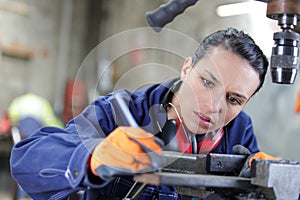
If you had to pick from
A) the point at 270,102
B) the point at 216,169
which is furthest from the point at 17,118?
the point at 216,169

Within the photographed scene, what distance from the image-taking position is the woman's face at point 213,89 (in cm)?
86

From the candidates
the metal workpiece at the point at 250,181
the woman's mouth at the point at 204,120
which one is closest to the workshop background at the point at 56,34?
the woman's mouth at the point at 204,120

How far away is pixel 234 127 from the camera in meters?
1.15

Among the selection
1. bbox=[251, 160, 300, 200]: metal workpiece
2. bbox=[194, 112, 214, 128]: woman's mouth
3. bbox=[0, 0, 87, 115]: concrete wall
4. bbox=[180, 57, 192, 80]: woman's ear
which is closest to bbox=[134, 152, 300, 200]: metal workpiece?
bbox=[251, 160, 300, 200]: metal workpiece

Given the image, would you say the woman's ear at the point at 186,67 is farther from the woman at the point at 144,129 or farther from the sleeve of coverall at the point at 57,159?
the sleeve of coverall at the point at 57,159

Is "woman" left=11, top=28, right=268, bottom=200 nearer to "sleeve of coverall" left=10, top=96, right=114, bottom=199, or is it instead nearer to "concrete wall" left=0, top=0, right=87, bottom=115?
"sleeve of coverall" left=10, top=96, right=114, bottom=199

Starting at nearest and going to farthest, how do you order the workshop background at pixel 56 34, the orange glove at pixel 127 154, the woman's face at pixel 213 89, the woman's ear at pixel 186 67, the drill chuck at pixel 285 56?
the orange glove at pixel 127 154 < the drill chuck at pixel 285 56 < the woman's face at pixel 213 89 < the woman's ear at pixel 186 67 < the workshop background at pixel 56 34

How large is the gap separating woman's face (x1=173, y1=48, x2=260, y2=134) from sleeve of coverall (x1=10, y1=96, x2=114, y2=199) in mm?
170

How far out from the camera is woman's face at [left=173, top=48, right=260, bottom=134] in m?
0.86

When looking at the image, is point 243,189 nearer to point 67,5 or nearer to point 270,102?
point 270,102

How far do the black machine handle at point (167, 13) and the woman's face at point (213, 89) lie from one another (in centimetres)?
10

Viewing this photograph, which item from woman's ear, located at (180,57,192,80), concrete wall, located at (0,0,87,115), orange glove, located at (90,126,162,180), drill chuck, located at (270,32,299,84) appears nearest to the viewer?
orange glove, located at (90,126,162,180)

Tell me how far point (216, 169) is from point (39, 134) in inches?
12.7

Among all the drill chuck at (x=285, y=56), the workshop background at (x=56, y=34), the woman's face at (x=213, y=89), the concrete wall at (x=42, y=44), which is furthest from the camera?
the concrete wall at (x=42, y=44)
